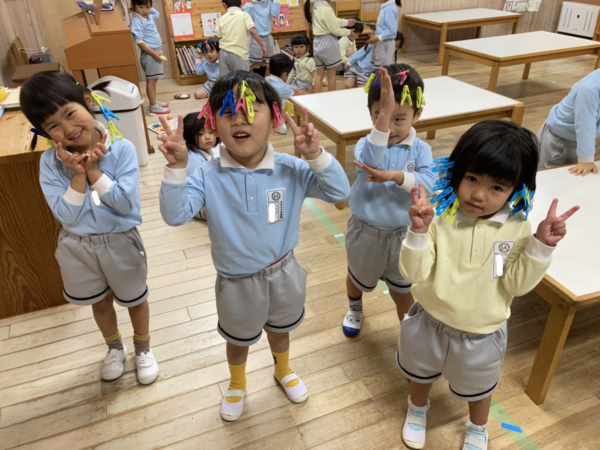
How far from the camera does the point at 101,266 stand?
1.57 metres

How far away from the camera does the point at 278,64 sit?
409cm

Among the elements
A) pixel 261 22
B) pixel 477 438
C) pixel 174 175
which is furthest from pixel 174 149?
pixel 261 22

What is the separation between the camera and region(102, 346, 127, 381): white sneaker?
1.81 m

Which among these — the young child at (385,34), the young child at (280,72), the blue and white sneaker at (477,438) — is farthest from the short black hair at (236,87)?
the young child at (385,34)

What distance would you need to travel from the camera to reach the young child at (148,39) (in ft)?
15.1

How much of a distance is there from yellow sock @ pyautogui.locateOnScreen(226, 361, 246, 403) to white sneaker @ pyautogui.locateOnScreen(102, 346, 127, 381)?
50 cm

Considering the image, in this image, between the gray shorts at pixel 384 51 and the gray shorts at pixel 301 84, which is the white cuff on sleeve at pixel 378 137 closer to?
the gray shorts at pixel 384 51

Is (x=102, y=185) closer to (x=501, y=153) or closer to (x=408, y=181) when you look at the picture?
(x=408, y=181)

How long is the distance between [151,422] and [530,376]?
142 cm

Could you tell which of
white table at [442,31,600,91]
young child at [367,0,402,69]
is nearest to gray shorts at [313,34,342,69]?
young child at [367,0,402,69]

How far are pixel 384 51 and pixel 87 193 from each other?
13.3ft

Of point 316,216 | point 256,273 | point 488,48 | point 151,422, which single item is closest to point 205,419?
point 151,422

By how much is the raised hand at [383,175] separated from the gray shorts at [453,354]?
41 cm

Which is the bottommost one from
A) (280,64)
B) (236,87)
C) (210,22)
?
(280,64)
